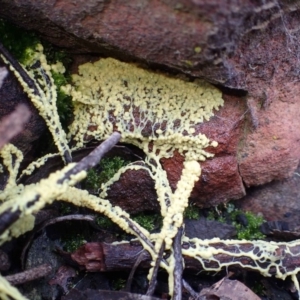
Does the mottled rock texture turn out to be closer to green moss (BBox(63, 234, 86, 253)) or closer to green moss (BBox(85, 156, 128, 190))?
green moss (BBox(85, 156, 128, 190))

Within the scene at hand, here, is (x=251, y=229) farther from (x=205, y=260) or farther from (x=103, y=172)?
(x=103, y=172)

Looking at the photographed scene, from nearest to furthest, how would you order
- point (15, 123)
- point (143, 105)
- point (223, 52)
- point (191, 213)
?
point (15, 123), point (223, 52), point (143, 105), point (191, 213)

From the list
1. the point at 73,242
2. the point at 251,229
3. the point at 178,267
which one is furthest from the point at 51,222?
the point at 251,229

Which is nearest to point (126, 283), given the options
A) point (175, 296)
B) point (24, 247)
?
point (175, 296)

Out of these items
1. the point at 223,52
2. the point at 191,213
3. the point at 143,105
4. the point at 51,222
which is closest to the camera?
the point at 223,52

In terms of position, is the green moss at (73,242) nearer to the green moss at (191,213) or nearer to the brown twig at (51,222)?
the brown twig at (51,222)

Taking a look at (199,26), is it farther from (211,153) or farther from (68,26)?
(211,153)

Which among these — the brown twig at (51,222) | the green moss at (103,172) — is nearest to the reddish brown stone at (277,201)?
the green moss at (103,172)

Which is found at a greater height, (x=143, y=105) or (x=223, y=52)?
(x=223, y=52)
